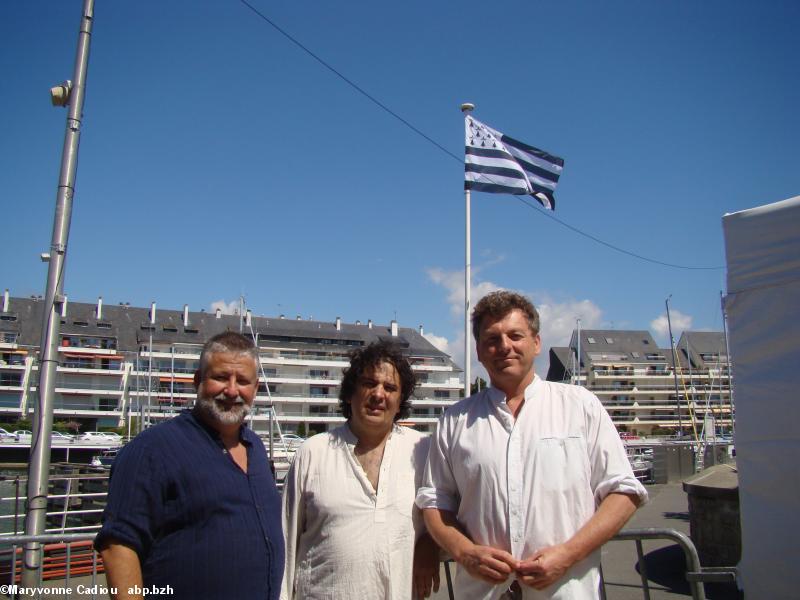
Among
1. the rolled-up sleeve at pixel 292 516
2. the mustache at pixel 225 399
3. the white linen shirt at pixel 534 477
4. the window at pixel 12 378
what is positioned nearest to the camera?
the white linen shirt at pixel 534 477

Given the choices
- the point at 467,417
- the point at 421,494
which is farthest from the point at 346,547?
the point at 467,417

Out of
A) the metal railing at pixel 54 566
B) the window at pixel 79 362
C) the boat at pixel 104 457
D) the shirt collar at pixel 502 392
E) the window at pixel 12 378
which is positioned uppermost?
the window at pixel 79 362

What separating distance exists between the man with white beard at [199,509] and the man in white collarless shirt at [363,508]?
249 mm

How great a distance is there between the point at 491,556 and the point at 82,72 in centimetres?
611

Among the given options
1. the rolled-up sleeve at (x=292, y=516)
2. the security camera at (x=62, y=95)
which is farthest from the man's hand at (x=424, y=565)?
the security camera at (x=62, y=95)

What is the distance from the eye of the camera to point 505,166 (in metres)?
11.8

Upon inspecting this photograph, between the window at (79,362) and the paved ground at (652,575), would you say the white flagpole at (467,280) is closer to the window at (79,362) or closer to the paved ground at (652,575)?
the paved ground at (652,575)

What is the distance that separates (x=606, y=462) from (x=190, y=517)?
1.76m

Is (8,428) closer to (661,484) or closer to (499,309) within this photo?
(661,484)

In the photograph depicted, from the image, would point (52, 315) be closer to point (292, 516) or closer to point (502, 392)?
point (292, 516)

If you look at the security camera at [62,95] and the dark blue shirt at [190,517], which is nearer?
the dark blue shirt at [190,517]

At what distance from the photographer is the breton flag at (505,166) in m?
11.7

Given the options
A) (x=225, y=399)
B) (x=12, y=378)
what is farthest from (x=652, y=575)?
(x=12, y=378)

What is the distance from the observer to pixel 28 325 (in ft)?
218
